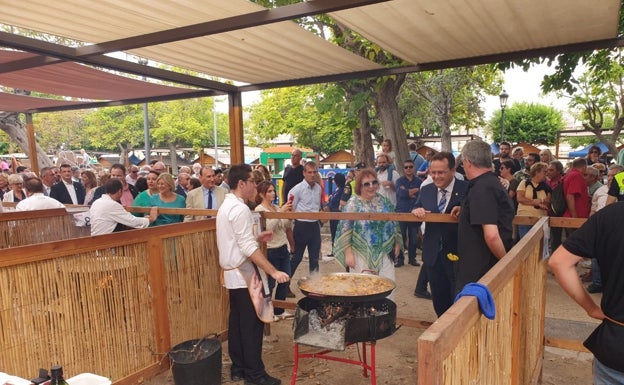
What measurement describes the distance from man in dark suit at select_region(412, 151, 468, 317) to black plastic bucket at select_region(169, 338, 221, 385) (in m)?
2.22

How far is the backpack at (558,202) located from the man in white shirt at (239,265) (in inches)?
208

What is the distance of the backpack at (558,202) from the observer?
6.89 metres

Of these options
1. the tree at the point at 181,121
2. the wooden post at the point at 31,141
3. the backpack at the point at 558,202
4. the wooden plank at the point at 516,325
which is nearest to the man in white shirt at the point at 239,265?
the wooden plank at the point at 516,325

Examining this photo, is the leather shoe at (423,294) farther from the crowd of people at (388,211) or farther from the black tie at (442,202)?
the black tie at (442,202)

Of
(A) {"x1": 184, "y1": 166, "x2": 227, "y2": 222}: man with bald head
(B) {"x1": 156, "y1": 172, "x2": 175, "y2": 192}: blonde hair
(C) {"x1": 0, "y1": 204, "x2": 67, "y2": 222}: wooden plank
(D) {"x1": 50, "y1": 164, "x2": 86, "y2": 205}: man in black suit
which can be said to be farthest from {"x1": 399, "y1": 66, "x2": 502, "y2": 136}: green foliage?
(C) {"x1": 0, "y1": 204, "x2": 67, "y2": 222}: wooden plank

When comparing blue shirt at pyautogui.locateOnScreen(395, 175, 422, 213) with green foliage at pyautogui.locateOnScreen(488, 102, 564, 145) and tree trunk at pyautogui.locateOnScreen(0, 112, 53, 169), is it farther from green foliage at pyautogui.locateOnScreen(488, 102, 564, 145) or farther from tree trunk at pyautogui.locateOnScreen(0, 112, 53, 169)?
green foliage at pyautogui.locateOnScreen(488, 102, 564, 145)

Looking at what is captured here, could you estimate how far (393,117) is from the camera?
10.6 m

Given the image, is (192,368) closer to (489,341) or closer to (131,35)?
(489,341)

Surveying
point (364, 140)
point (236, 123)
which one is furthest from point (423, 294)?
point (364, 140)

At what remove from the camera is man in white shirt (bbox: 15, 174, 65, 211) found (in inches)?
229

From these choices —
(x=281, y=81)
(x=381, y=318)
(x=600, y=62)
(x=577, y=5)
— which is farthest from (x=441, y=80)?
(x=381, y=318)

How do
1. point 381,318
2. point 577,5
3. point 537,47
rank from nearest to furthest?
1. point 381,318
2. point 577,5
3. point 537,47

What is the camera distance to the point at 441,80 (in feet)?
67.3

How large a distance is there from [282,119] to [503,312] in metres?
29.0
